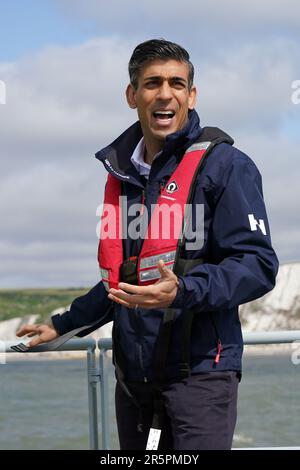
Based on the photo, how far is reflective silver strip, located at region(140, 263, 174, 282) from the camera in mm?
3383

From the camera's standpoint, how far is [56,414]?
19.6 metres

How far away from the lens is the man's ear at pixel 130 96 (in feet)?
12.1

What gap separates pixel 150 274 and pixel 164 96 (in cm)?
59

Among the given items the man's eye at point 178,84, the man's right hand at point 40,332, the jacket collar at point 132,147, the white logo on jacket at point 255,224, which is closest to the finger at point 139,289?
the white logo on jacket at point 255,224

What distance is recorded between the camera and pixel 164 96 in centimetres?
349

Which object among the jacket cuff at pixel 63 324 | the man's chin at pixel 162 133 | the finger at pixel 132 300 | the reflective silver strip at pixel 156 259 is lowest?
the jacket cuff at pixel 63 324

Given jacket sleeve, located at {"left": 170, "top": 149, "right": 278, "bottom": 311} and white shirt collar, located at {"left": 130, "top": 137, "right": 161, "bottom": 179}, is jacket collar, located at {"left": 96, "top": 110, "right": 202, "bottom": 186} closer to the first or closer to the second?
white shirt collar, located at {"left": 130, "top": 137, "right": 161, "bottom": 179}

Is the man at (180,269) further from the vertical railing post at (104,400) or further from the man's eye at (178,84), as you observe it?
the vertical railing post at (104,400)

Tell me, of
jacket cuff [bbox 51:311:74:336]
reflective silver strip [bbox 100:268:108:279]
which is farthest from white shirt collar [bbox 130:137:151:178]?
jacket cuff [bbox 51:311:74:336]

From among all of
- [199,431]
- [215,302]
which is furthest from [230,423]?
[215,302]

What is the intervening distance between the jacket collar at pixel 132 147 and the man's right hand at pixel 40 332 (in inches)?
28.8

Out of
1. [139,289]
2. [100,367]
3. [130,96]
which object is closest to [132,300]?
[139,289]

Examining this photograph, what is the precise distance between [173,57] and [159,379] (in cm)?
106

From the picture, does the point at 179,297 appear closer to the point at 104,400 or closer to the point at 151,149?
the point at 151,149
